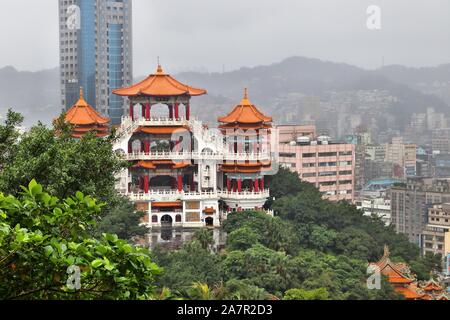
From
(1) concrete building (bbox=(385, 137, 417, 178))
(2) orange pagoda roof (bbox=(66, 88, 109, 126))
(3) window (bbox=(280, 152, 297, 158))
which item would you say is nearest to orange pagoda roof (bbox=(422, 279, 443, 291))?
(2) orange pagoda roof (bbox=(66, 88, 109, 126))

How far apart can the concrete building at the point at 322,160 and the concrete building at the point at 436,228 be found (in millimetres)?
3612

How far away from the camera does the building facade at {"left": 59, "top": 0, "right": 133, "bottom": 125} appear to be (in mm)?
20547

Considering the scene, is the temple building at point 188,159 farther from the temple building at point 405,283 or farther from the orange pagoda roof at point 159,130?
the temple building at point 405,283

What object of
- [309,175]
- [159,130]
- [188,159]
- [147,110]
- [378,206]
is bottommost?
[378,206]

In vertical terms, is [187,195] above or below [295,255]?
above

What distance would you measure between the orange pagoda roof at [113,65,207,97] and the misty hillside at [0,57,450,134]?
400 centimetres

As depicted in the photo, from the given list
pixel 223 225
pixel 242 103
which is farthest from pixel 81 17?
pixel 223 225

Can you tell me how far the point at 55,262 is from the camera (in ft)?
11.8

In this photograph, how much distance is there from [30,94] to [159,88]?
26.2 ft

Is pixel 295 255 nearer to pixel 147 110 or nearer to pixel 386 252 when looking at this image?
pixel 386 252

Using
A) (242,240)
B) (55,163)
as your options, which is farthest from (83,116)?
(55,163)

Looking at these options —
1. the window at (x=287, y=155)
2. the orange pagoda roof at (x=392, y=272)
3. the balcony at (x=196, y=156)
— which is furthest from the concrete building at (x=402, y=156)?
the orange pagoda roof at (x=392, y=272)
